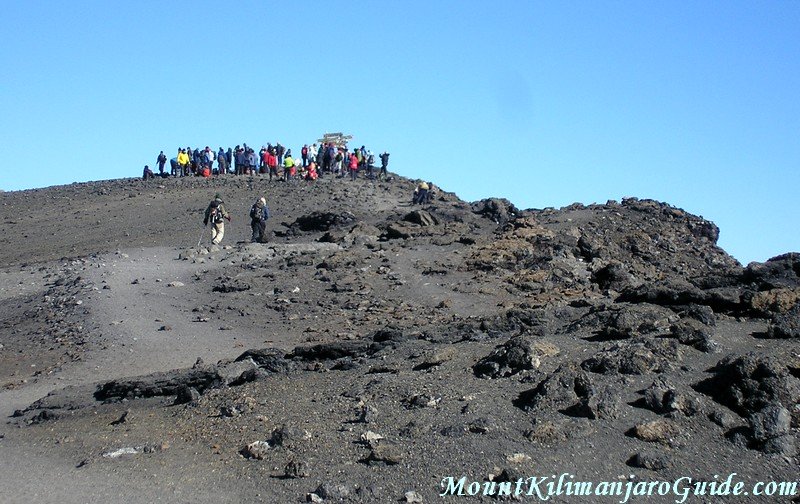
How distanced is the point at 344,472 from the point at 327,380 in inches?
123

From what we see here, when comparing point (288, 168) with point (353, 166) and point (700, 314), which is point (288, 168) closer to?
point (353, 166)

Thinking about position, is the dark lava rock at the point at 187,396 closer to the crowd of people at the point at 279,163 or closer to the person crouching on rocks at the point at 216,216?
the person crouching on rocks at the point at 216,216

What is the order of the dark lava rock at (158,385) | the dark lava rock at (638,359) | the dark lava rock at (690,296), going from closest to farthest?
1. the dark lava rock at (638,359)
2. the dark lava rock at (158,385)
3. the dark lava rock at (690,296)

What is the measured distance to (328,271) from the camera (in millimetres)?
22484

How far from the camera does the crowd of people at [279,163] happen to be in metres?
42.4

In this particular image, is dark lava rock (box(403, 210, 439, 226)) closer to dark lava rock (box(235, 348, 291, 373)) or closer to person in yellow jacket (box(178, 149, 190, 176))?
dark lava rock (box(235, 348, 291, 373))

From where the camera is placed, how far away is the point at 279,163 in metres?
44.6

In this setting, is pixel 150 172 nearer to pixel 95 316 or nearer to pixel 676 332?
pixel 95 316

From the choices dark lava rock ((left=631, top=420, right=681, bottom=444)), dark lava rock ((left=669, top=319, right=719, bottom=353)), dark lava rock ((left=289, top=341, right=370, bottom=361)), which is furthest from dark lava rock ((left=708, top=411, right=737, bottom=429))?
dark lava rock ((left=289, top=341, right=370, bottom=361))

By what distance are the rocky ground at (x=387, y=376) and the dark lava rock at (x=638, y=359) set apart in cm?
3

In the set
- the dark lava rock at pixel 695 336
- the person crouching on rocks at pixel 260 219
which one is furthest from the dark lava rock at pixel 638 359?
the person crouching on rocks at pixel 260 219

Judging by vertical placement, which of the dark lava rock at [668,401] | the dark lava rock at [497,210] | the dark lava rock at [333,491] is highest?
the dark lava rock at [497,210]

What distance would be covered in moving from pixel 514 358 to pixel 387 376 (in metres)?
1.54

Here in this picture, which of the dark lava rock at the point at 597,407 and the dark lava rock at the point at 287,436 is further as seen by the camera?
the dark lava rock at the point at 287,436
